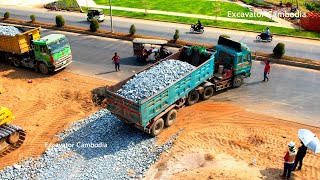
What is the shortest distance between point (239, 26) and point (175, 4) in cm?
1189

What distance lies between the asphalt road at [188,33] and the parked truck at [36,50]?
1057cm

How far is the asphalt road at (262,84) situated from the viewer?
19328 millimetres

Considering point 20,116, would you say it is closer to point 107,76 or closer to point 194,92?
point 107,76

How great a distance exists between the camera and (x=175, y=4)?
44125 mm

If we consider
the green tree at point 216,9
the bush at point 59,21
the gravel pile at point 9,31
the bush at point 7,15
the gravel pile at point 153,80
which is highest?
the green tree at point 216,9

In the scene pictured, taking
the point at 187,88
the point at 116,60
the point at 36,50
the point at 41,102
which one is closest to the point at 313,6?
the point at 116,60

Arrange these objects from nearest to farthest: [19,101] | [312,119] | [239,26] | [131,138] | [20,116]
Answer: [131,138]
[312,119]
[20,116]
[19,101]
[239,26]

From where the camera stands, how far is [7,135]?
16266 mm

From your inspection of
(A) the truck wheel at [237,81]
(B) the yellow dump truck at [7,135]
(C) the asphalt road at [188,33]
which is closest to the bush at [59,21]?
(C) the asphalt road at [188,33]

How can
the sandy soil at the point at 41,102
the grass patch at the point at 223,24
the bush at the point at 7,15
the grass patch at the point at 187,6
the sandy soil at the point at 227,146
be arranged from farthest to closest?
the bush at the point at 7,15
the grass patch at the point at 187,6
the grass patch at the point at 223,24
the sandy soil at the point at 41,102
the sandy soil at the point at 227,146

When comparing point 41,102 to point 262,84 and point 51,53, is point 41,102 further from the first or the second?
point 262,84

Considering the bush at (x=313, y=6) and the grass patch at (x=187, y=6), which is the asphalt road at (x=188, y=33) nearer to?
the grass patch at (x=187, y=6)

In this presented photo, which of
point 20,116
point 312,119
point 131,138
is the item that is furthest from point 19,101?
point 312,119

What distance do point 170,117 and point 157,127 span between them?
1140mm
